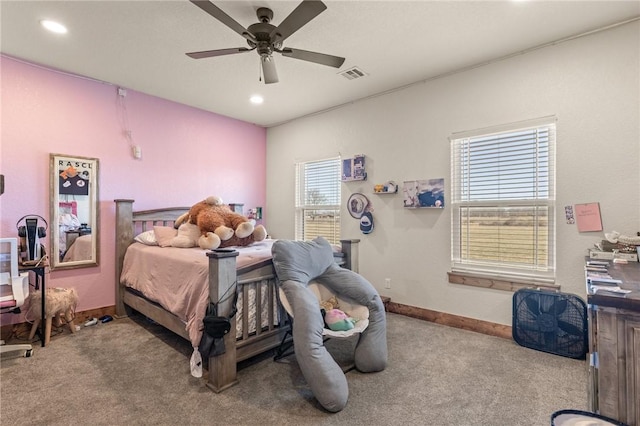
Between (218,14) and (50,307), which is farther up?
(218,14)

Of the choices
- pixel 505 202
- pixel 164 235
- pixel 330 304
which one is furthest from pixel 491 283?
pixel 164 235

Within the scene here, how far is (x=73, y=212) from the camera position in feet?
10.8

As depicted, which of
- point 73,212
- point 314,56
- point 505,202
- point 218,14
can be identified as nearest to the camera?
point 218,14

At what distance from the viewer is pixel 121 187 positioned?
3.67m

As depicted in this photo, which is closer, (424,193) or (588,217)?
(588,217)

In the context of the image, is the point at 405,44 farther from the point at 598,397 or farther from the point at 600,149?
the point at 598,397

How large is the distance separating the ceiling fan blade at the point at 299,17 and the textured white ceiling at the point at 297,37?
29 cm

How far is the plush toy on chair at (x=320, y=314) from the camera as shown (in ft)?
6.10

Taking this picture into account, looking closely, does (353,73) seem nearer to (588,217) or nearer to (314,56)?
(314,56)

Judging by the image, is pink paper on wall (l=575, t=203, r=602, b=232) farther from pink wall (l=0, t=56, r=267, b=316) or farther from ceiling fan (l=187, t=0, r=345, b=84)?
pink wall (l=0, t=56, r=267, b=316)

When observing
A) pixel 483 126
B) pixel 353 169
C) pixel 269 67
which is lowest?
pixel 353 169

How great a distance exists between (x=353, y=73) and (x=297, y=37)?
0.85 meters

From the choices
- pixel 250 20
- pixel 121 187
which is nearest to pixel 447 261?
pixel 250 20

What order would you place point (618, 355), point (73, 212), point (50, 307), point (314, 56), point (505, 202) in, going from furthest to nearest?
point (73, 212)
point (505, 202)
point (50, 307)
point (314, 56)
point (618, 355)
